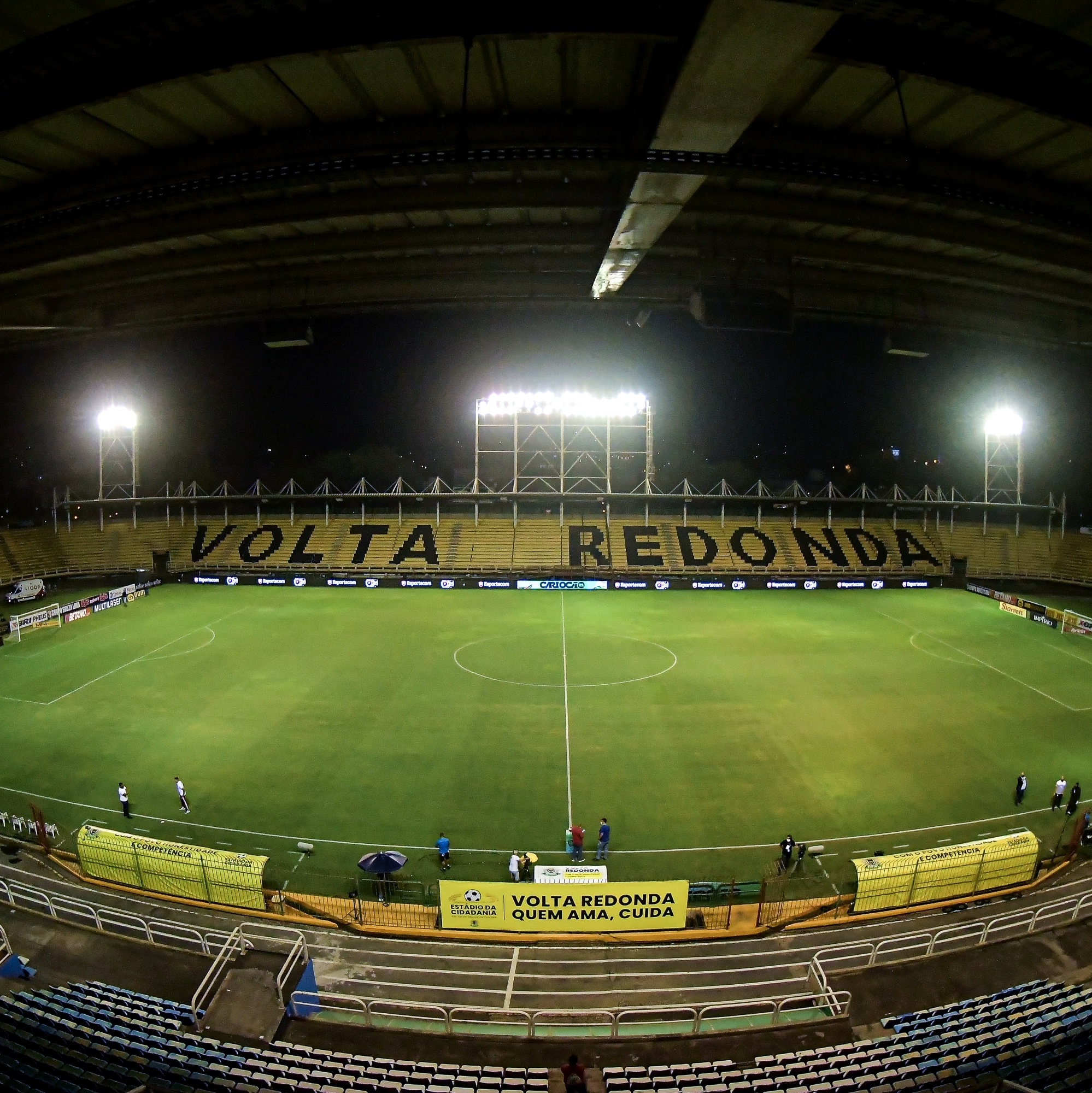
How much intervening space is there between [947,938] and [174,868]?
15.1 metres

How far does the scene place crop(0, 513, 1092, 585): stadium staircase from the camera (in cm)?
4597

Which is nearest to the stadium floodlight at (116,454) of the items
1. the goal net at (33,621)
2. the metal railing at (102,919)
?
the goal net at (33,621)

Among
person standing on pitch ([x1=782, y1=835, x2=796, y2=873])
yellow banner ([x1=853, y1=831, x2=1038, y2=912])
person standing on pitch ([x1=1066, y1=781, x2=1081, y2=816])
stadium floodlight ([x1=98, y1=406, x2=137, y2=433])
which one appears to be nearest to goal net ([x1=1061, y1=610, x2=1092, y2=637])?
person standing on pitch ([x1=1066, y1=781, x2=1081, y2=816])

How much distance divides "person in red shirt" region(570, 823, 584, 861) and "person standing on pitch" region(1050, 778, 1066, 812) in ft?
41.3

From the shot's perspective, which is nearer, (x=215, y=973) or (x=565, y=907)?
(x=215, y=973)

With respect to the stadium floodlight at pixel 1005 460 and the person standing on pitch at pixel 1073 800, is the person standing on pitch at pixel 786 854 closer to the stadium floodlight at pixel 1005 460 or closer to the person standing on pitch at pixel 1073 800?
the person standing on pitch at pixel 1073 800

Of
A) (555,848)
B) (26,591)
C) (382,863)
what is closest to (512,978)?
(382,863)

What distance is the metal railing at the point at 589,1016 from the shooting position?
8.73 m

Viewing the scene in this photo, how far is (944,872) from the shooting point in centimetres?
1258

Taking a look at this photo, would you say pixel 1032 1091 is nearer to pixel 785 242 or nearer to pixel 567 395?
pixel 785 242

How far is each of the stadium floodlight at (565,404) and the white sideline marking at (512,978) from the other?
36603 mm

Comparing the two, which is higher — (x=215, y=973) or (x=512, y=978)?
(x=215, y=973)

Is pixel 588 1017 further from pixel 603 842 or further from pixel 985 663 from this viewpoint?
pixel 985 663

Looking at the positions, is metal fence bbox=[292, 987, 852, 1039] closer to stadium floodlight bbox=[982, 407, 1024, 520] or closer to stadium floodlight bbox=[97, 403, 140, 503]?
stadium floodlight bbox=[97, 403, 140, 503]
